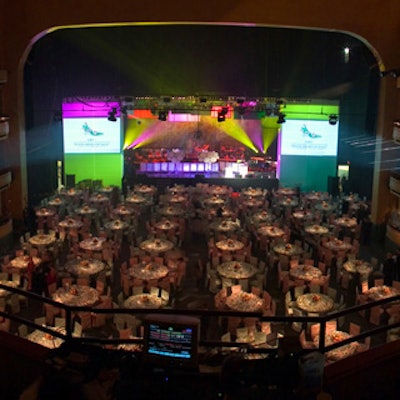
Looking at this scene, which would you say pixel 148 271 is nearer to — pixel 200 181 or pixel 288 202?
pixel 288 202

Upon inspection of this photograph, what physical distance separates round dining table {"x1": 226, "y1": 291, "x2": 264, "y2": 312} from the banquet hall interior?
40 millimetres

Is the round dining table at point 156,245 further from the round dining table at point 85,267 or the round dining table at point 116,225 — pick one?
the round dining table at point 116,225

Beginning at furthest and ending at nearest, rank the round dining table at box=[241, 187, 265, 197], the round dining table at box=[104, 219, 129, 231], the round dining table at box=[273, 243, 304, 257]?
the round dining table at box=[241, 187, 265, 197] < the round dining table at box=[104, 219, 129, 231] < the round dining table at box=[273, 243, 304, 257]

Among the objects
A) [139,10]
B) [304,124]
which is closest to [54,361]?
[139,10]

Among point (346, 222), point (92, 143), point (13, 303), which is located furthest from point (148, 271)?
point (92, 143)

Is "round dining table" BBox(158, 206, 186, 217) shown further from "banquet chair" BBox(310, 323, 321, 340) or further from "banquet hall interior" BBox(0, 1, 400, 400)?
"banquet chair" BBox(310, 323, 321, 340)

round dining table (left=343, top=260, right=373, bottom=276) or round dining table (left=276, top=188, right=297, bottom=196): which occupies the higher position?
round dining table (left=276, top=188, right=297, bottom=196)

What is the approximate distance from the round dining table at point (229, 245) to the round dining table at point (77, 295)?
13.2 feet

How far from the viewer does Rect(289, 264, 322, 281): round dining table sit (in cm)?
1067

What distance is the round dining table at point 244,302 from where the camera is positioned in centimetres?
905

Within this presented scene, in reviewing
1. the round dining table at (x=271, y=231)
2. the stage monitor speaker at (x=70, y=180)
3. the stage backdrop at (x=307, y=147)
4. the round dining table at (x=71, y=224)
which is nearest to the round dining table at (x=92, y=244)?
the round dining table at (x=71, y=224)

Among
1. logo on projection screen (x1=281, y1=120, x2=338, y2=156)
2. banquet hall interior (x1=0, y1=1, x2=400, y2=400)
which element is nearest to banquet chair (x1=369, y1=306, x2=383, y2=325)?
banquet hall interior (x1=0, y1=1, x2=400, y2=400)

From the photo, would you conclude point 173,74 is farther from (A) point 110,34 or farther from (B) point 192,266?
(B) point 192,266

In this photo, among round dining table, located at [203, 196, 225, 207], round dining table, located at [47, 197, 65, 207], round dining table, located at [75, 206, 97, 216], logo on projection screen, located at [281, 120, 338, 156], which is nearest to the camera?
round dining table, located at [75, 206, 97, 216]
